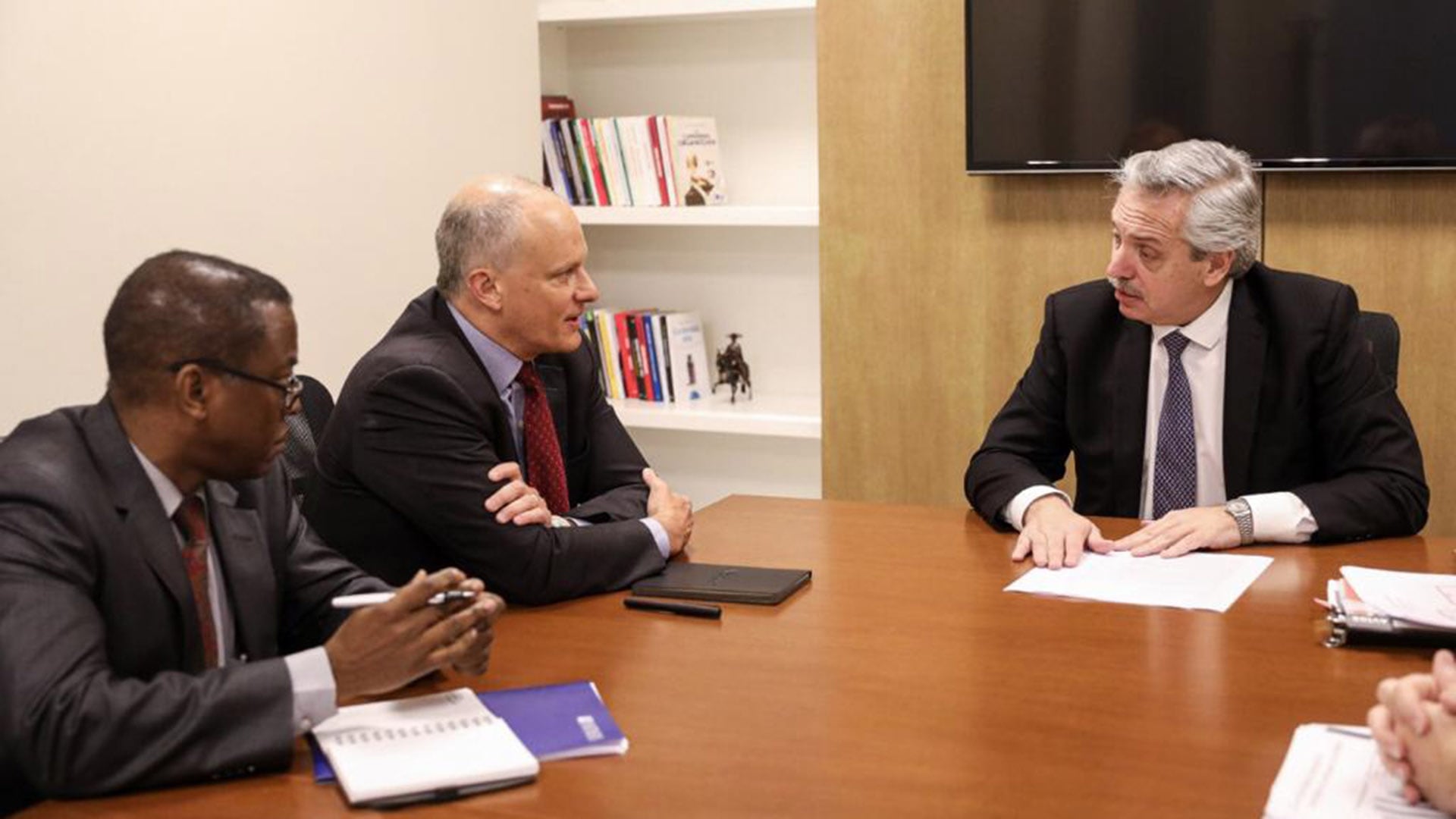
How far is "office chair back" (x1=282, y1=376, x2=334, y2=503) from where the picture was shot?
Answer: 9.95 ft

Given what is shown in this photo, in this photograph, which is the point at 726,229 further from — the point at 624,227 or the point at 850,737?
the point at 850,737

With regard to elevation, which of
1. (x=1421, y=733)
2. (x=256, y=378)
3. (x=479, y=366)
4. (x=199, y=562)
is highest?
(x=256, y=378)

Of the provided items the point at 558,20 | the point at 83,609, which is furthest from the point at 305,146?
the point at 83,609

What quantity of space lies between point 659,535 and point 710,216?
8.09 ft

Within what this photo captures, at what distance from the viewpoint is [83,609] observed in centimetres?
176

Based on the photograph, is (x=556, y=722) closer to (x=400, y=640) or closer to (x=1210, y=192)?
(x=400, y=640)

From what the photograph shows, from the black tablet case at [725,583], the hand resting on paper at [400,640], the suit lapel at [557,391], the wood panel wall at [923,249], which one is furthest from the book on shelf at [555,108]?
the hand resting on paper at [400,640]

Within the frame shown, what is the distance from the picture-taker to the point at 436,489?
8.31ft

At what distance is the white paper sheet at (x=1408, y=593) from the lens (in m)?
2.16

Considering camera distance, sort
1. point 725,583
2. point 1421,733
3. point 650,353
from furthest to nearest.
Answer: point 650,353 < point 725,583 < point 1421,733

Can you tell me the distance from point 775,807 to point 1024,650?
0.63 m

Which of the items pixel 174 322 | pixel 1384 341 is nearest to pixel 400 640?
pixel 174 322

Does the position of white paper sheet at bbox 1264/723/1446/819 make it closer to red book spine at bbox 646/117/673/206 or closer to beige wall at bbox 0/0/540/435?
beige wall at bbox 0/0/540/435

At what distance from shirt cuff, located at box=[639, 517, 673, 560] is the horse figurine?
8.33 ft
